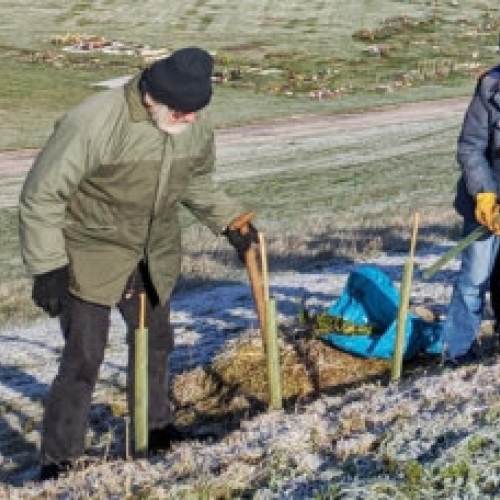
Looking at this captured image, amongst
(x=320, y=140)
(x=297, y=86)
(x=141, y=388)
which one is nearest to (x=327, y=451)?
(x=141, y=388)

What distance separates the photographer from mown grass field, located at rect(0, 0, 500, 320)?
14.9m

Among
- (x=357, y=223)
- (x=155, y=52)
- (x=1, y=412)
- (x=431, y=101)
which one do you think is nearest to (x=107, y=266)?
(x=1, y=412)

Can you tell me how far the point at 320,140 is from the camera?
24625 mm

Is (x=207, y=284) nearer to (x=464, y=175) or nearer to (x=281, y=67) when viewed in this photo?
(x=464, y=175)

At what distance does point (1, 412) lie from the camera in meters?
6.56

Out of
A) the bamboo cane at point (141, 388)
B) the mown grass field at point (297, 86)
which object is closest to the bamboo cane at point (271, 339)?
the bamboo cane at point (141, 388)

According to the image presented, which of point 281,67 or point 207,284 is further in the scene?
point 281,67

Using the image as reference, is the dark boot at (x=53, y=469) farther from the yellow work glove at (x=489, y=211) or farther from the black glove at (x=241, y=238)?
the yellow work glove at (x=489, y=211)

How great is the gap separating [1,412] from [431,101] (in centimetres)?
2516

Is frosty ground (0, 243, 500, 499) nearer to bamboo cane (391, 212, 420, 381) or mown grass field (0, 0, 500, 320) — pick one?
bamboo cane (391, 212, 420, 381)

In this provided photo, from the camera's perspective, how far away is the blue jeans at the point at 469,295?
20.0 feet

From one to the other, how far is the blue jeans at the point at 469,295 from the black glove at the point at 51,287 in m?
2.36

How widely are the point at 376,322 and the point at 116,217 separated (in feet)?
8.25

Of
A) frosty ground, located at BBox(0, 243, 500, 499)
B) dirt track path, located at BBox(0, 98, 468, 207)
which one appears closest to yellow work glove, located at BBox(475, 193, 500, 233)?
frosty ground, located at BBox(0, 243, 500, 499)
